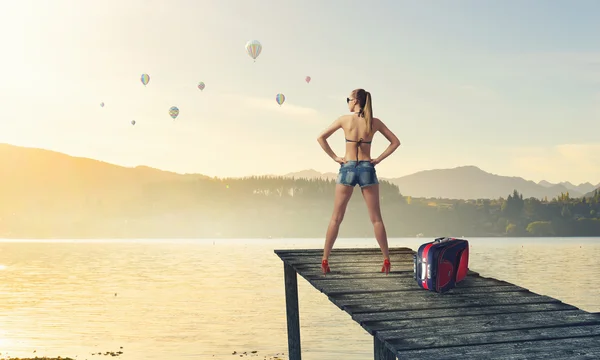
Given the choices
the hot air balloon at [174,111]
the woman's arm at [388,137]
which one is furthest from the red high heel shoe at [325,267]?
the hot air balloon at [174,111]

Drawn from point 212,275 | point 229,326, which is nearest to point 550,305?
point 229,326

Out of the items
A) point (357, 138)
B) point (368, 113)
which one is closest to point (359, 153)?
point (357, 138)

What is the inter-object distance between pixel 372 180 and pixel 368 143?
2.32 feet

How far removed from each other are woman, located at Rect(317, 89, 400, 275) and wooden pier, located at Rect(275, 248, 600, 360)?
47.9 inches

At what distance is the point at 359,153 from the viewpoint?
12.9 metres

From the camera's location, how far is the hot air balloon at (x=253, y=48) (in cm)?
8262

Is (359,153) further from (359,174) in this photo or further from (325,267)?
(325,267)

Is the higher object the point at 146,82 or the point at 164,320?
the point at 146,82

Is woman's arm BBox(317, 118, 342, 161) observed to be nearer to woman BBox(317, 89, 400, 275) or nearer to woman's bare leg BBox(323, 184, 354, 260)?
woman BBox(317, 89, 400, 275)

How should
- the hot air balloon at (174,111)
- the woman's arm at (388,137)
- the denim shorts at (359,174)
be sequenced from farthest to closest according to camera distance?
the hot air balloon at (174,111) → the woman's arm at (388,137) → the denim shorts at (359,174)

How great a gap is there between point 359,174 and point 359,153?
0.41 meters

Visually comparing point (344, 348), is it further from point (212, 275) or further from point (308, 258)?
point (212, 275)

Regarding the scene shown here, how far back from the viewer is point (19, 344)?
40562mm

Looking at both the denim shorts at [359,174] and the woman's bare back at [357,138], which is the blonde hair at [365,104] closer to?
the woman's bare back at [357,138]
